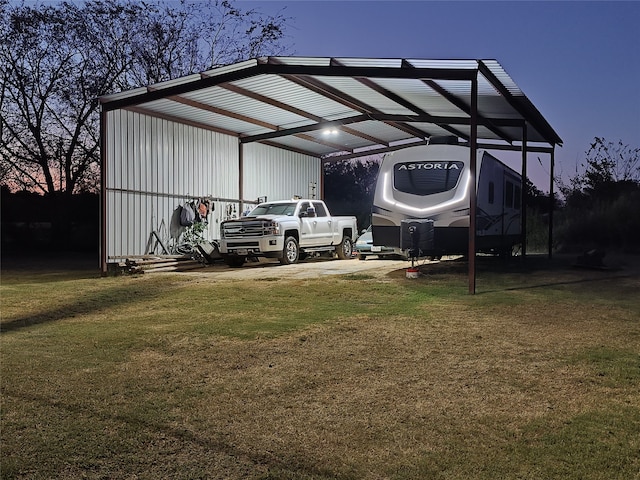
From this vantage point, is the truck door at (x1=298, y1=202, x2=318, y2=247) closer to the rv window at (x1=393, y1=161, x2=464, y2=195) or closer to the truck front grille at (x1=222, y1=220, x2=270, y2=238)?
the truck front grille at (x1=222, y1=220, x2=270, y2=238)

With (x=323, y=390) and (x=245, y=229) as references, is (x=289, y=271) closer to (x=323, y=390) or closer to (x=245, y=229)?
(x=245, y=229)

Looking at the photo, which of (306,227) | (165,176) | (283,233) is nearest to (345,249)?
(306,227)

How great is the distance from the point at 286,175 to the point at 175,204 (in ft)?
21.4

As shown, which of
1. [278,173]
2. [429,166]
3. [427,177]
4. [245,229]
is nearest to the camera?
[427,177]

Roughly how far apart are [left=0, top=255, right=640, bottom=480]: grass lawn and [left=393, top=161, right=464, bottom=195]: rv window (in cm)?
500

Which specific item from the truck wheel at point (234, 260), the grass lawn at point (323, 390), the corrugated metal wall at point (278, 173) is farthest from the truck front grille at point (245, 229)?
the grass lawn at point (323, 390)

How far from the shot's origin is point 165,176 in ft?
58.9

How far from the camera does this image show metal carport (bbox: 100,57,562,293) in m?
12.1

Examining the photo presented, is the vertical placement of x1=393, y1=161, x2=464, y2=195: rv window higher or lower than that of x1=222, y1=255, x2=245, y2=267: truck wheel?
higher

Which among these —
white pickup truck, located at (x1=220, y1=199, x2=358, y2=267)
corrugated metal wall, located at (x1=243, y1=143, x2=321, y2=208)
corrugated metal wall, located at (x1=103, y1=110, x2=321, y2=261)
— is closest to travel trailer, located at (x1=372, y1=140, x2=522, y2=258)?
white pickup truck, located at (x1=220, y1=199, x2=358, y2=267)

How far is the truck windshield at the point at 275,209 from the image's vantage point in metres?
17.5

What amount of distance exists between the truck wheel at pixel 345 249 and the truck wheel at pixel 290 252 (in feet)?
9.28

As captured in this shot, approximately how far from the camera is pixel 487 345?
20.6ft

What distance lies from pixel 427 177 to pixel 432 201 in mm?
782
